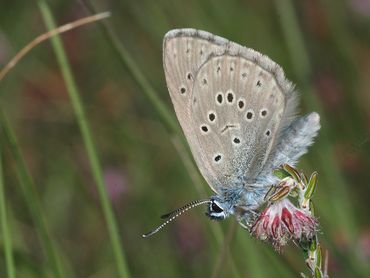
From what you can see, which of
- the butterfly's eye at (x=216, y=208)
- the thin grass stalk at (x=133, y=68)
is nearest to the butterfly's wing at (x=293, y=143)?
the butterfly's eye at (x=216, y=208)

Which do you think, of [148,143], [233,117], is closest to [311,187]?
[233,117]

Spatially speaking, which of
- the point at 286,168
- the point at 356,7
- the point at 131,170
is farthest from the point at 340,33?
the point at 286,168

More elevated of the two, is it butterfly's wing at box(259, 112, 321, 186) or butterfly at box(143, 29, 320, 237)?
butterfly at box(143, 29, 320, 237)

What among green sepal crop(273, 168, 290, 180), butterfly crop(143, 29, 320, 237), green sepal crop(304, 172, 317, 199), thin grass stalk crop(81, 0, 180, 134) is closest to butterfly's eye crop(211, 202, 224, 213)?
butterfly crop(143, 29, 320, 237)

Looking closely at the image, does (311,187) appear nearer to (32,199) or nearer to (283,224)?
(283,224)

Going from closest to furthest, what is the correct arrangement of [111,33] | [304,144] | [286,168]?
[286,168] < [304,144] < [111,33]

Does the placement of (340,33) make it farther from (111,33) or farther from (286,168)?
(286,168)

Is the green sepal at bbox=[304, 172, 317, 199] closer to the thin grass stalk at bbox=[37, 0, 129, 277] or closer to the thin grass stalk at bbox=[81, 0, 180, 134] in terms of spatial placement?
the thin grass stalk at bbox=[37, 0, 129, 277]
